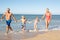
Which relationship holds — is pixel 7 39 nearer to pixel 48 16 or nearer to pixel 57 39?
pixel 57 39

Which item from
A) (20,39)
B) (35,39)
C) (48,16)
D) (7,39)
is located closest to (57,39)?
(35,39)

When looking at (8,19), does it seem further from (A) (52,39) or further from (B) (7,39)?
(A) (52,39)

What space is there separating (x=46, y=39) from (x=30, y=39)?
84 cm

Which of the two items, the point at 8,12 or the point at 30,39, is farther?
the point at 8,12

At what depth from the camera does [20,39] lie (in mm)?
11047

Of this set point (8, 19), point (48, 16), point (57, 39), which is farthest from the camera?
point (48, 16)

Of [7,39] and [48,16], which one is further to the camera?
[48,16]

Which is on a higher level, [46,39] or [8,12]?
[8,12]

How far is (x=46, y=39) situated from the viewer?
10.9 meters

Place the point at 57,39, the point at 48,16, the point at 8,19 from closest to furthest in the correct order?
the point at 57,39 < the point at 8,19 < the point at 48,16

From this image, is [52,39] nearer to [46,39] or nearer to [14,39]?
[46,39]

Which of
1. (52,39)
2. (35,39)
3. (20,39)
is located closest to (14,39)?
(20,39)

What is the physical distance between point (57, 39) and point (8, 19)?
12.5 feet

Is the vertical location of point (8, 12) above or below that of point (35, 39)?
above
